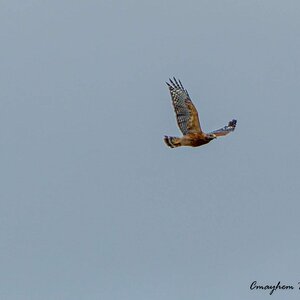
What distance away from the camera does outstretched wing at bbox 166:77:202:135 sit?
1945cm

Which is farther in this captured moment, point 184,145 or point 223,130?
point 223,130

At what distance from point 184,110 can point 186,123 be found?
14.7 inches

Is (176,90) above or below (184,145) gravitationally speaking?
above

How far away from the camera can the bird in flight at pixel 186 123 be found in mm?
19266

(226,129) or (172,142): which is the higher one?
(226,129)

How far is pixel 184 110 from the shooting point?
1981cm

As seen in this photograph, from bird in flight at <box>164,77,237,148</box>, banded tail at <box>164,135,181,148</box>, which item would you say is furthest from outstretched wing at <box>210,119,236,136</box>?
banded tail at <box>164,135,181,148</box>

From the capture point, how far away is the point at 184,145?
1931 centimetres

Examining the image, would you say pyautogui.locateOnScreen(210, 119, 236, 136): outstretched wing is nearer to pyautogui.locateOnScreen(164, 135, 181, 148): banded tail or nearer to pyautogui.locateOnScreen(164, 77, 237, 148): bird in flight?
pyautogui.locateOnScreen(164, 77, 237, 148): bird in flight

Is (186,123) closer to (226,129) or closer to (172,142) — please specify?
(172,142)

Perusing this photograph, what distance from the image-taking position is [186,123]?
64.3 feet

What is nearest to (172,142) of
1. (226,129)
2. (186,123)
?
(186,123)

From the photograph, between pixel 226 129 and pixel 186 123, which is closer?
pixel 186 123

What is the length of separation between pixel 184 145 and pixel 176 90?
5.29 ft
